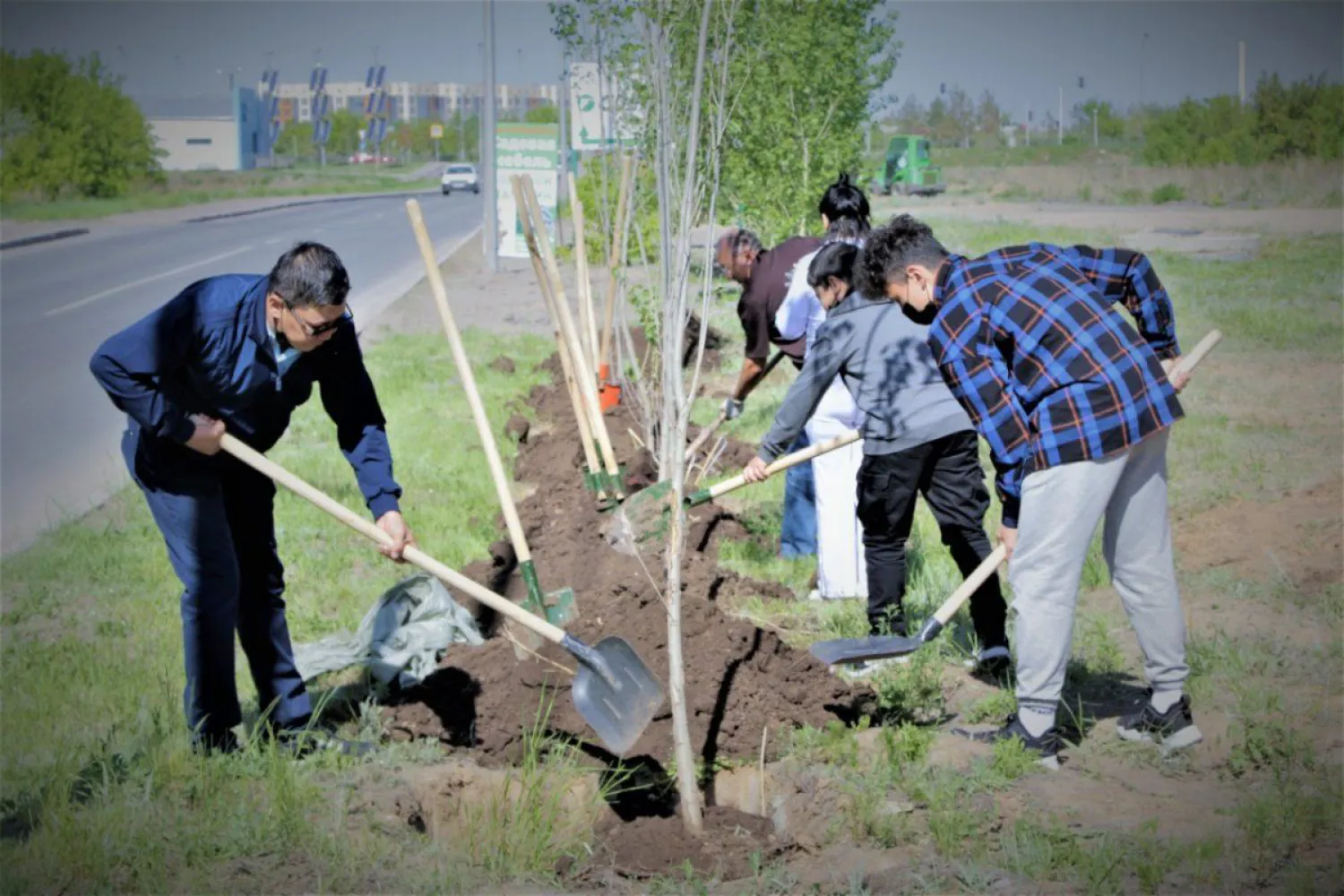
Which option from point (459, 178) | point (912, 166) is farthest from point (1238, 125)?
point (459, 178)

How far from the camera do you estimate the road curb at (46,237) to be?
2758 centimetres

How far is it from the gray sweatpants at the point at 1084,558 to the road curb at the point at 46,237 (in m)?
26.7

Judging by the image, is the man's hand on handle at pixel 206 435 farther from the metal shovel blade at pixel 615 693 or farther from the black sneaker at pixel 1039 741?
the black sneaker at pixel 1039 741

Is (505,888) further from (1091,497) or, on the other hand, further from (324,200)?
(324,200)

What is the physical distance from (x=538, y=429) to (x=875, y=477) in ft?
17.7

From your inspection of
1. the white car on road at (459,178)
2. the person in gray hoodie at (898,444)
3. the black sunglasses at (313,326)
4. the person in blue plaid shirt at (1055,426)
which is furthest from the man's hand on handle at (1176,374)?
the white car on road at (459,178)

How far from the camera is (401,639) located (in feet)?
17.4

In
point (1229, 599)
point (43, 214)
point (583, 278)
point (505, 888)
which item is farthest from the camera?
point (43, 214)

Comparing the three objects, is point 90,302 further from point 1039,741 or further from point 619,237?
point 1039,741

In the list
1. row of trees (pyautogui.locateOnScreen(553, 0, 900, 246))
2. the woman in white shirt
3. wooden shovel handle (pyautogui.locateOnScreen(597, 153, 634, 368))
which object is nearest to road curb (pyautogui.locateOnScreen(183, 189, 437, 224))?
row of trees (pyautogui.locateOnScreen(553, 0, 900, 246))

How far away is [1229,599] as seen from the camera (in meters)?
6.06

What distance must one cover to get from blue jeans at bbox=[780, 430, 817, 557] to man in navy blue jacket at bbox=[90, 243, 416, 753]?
9.20 ft

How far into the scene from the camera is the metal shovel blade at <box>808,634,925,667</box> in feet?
15.6

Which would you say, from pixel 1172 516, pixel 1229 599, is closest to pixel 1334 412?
pixel 1172 516
